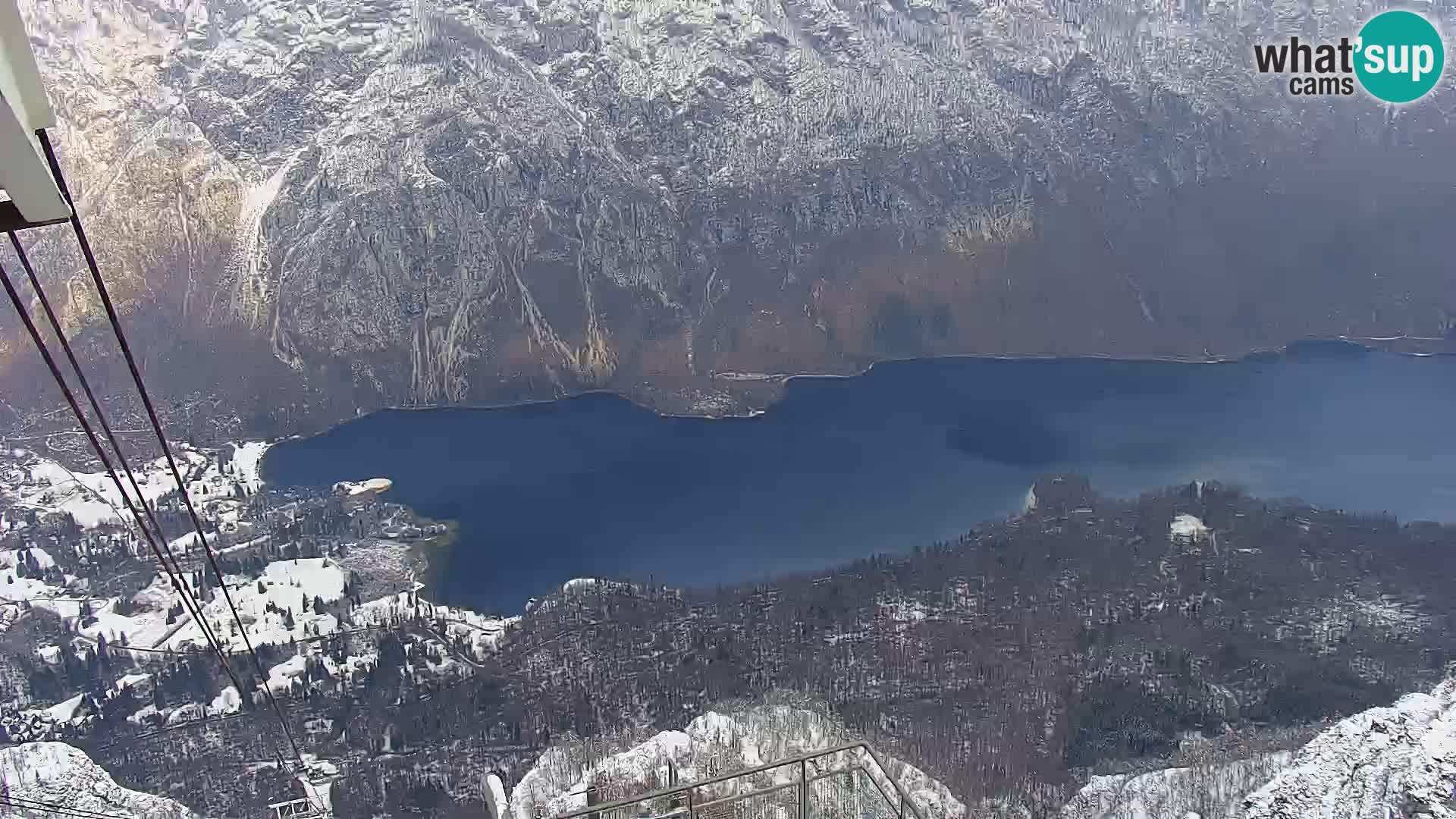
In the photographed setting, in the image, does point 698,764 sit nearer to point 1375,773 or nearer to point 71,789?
point 1375,773

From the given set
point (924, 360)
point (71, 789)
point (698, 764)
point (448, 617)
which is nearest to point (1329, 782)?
point (698, 764)

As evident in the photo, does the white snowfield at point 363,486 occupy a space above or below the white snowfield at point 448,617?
above

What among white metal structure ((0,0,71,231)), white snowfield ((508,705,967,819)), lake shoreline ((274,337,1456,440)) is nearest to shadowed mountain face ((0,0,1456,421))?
lake shoreline ((274,337,1456,440))

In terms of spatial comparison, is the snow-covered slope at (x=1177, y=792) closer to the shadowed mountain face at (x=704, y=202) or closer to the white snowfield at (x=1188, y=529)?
the white snowfield at (x=1188, y=529)

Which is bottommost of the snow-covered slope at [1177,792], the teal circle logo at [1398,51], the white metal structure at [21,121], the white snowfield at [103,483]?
the snow-covered slope at [1177,792]

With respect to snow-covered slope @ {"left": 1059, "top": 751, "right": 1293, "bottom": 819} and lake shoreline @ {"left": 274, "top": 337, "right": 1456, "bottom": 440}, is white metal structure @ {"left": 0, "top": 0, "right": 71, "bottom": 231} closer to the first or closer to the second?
snow-covered slope @ {"left": 1059, "top": 751, "right": 1293, "bottom": 819}

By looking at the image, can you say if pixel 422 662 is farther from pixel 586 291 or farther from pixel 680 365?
pixel 586 291

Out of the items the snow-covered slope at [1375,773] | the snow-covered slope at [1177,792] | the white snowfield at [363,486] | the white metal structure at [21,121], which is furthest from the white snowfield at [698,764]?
the white snowfield at [363,486]
